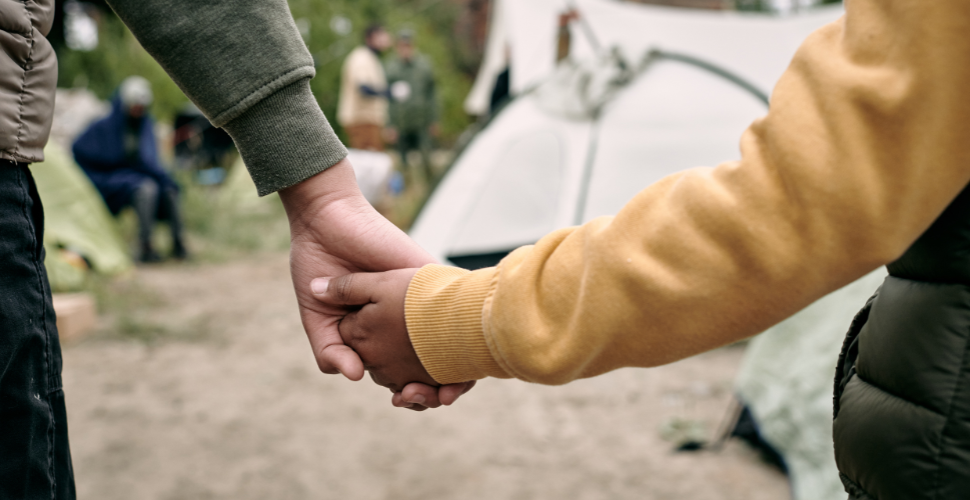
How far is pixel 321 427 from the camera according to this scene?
2.50 metres

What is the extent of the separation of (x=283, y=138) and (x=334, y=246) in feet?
0.60

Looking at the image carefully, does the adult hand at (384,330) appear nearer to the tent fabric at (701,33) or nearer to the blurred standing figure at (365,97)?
the tent fabric at (701,33)

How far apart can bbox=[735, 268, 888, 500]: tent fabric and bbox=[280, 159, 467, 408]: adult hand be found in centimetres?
134

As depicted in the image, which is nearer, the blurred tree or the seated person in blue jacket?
the seated person in blue jacket

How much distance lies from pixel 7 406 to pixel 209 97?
0.45 meters

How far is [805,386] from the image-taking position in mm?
2020

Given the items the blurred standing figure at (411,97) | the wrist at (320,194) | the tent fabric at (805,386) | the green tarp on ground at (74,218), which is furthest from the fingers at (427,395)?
the blurred standing figure at (411,97)

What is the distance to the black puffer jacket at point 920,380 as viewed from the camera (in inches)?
24.4

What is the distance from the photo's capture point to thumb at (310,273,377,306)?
38.6 inches

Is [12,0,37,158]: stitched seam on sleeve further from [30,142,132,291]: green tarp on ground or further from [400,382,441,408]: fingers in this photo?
[30,142,132,291]: green tarp on ground

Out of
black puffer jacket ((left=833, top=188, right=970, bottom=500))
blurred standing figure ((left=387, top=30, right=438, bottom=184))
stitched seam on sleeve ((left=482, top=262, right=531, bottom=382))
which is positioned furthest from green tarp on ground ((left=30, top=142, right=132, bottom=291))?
black puffer jacket ((left=833, top=188, right=970, bottom=500))

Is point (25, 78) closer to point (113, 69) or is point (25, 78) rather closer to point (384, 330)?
point (384, 330)

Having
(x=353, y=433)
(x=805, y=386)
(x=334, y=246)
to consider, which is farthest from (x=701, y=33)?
(x=334, y=246)

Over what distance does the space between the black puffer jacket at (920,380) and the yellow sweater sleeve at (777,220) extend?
78 mm
